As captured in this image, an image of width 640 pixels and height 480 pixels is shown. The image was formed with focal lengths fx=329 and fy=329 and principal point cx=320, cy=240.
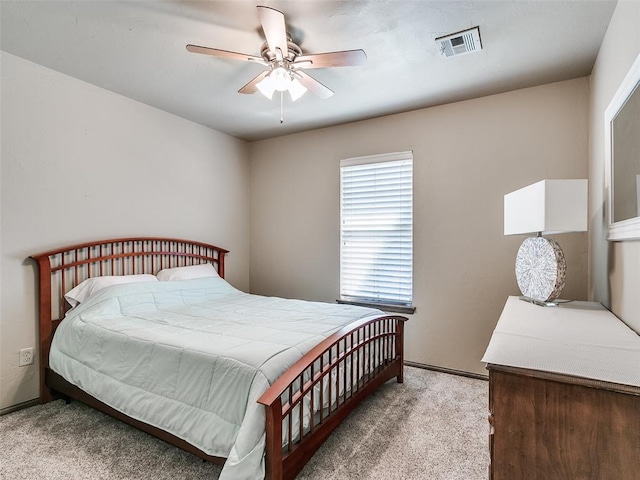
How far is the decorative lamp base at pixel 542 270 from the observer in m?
1.90

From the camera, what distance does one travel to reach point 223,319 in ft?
7.93

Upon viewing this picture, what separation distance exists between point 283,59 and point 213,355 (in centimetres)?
172

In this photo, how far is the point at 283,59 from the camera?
6.46 ft

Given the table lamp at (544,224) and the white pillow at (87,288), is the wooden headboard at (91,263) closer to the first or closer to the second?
the white pillow at (87,288)

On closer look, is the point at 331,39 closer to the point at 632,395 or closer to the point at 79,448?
the point at 632,395

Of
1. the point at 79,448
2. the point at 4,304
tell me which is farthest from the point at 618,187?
the point at 4,304

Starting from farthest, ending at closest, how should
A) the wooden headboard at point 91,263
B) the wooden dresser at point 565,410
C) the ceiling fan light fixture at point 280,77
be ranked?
the wooden headboard at point 91,263 → the ceiling fan light fixture at point 280,77 → the wooden dresser at point 565,410

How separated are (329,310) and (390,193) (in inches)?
56.7

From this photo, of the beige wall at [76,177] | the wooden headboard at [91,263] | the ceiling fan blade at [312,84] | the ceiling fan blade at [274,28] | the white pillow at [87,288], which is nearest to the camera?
the ceiling fan blade at [274,28]

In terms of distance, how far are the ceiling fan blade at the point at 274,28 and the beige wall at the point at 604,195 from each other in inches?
63.4

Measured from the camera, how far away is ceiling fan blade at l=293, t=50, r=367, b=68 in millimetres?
1872

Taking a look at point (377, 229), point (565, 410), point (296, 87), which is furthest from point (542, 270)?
point (296, 87)

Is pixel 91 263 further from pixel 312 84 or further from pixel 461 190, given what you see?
pixel 461 190

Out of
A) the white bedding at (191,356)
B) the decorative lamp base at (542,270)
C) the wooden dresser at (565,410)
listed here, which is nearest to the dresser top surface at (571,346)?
the wooden dresser at (565,410)
